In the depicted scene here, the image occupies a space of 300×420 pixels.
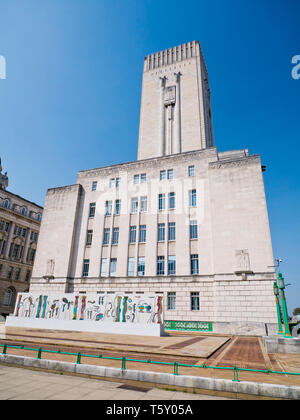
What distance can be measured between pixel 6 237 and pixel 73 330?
40.2 metres

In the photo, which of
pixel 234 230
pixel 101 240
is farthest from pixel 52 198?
pixel 234 230

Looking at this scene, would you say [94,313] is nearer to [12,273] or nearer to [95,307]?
[95,307]

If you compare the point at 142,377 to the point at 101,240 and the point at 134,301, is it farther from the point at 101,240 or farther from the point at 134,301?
the point at 101,240

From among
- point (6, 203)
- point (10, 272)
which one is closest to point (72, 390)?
point (10, 272)

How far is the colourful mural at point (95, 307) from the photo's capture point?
2280cm

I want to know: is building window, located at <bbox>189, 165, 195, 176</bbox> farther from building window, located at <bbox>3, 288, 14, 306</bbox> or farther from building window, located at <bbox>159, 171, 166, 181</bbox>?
building window, located at <bbox>3, 288, 14, 306</bbox>

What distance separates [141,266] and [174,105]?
32.6 m

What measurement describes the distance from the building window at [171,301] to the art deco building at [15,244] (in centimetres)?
4011

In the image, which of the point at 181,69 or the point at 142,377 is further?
the point at 181,69

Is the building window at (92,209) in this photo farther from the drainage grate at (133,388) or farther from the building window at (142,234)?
the drainage grate at (133,388)

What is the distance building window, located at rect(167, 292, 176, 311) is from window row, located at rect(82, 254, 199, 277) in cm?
245
